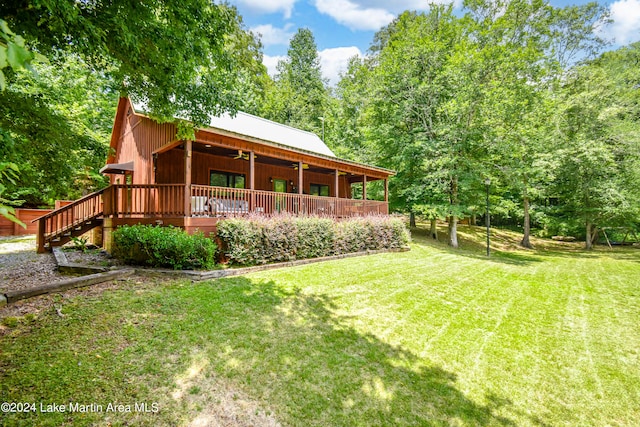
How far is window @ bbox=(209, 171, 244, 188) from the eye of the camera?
41.5ft

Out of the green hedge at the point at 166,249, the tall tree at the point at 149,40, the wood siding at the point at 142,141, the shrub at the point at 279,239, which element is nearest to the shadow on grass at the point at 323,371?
the green hedge at the point at 166,249

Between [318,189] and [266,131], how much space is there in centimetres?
475

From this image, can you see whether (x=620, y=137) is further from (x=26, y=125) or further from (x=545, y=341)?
(x=26, y=125)

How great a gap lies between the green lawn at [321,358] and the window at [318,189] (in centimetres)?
1136

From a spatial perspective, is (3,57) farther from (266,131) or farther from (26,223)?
(26,223)

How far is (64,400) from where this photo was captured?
8.40 ft

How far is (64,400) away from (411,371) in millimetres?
3622

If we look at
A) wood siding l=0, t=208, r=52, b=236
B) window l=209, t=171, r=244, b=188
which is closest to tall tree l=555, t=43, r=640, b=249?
window l=209, t=171, r=244, b=188

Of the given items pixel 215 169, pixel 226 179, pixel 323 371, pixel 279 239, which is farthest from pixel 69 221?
pixel 323 371

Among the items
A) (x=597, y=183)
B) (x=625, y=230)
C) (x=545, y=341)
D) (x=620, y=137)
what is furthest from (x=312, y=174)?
(x=625, y=230)

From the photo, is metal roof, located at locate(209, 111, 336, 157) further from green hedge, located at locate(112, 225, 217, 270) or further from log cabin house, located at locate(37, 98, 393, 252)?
green hedge, located at locate(112, 225, 217, 270)

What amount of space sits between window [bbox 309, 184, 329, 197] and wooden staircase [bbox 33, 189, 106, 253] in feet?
33.4

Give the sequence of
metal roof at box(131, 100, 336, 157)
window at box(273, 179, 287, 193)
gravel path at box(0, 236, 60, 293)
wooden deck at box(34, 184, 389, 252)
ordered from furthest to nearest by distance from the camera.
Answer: window at box(273, 179, 287, 193) < metal roof at box(131, 100, 336, 157) < wooden deck at box(34, 184, 389, 252) < gravel path at box(0, 236, 60, 293)

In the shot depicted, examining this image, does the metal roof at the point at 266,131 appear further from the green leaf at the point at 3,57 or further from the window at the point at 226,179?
the green leaf at the point at 3,57
